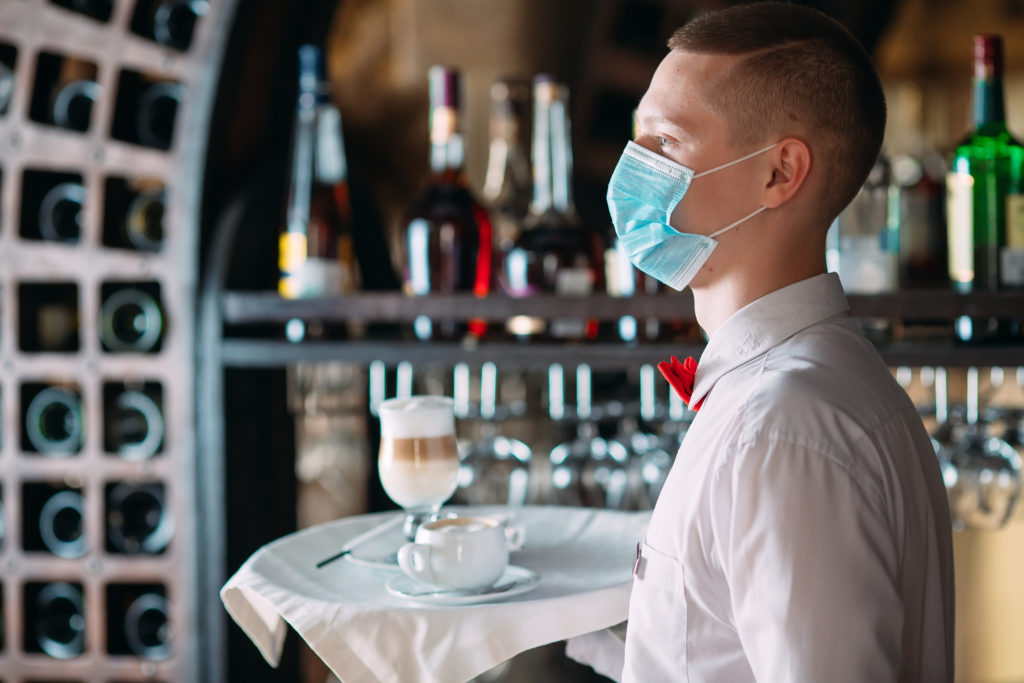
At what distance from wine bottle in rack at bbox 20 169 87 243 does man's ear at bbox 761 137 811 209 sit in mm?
1236

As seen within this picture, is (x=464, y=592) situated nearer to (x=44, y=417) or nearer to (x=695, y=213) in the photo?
(x=695, y=213)

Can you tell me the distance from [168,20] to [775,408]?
1364 mm

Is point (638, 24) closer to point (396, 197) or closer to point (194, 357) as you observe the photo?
point (396, 197)

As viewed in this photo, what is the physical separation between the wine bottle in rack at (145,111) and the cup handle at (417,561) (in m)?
1.00

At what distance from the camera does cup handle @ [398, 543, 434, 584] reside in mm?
993

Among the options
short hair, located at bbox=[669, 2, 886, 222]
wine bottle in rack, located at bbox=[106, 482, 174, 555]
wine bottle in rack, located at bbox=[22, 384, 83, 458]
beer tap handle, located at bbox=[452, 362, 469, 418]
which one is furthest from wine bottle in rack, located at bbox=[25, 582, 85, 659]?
short hair, located at bbox=[669, 2, 886, 222]

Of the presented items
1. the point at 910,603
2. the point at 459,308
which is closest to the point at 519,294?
the point at 459,308

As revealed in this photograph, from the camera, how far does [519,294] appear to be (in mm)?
1612

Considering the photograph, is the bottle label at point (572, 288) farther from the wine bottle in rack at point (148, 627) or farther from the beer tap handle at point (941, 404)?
the wine bottle in rack at point (148, 627)

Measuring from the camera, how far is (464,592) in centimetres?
100

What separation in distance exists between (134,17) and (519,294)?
760mm

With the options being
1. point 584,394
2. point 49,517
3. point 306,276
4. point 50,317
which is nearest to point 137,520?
point 49,517

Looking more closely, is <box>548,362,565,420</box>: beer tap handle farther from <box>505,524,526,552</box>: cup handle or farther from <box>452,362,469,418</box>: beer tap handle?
<box>505,524,526,552</box>: cup handle

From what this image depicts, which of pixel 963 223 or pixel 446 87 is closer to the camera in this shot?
pixel 963 223
